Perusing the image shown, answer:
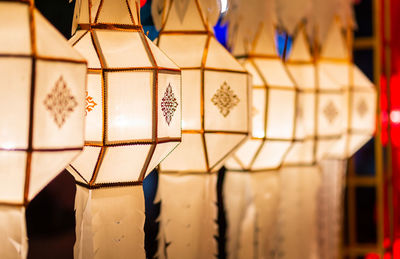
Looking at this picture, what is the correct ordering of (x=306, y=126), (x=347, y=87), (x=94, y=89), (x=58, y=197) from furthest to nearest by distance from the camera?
(x=347, y=87)
(x=306, y=126)
(x=58, y=197)
(x=94, y=89)

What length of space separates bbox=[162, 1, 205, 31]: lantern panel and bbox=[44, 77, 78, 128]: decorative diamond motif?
2.18ft

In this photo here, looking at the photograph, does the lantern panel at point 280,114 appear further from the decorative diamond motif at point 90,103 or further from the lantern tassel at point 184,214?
the decorative diamond motif at point 90,103

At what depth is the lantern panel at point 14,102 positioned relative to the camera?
2.88ft

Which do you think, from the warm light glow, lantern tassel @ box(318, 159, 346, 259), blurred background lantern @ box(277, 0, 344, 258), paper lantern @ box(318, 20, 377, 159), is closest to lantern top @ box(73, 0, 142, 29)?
blurred background lantern @ box(277, 0, 344, 258)

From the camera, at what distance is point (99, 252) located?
123 centimetres

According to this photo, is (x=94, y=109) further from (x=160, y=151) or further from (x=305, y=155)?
(x=305, y=155)

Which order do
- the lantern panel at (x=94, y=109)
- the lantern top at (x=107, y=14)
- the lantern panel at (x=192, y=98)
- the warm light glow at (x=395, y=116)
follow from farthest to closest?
the warm light glow at (x=395, y=116)
the lantern panel at (x=192, y=98)
the lantern top at (x=107, y=14)
the lantern panel at (x=94, y=109)

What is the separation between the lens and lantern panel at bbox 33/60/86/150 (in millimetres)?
913

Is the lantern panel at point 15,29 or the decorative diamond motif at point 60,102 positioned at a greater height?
the lantern panel at point 15,29

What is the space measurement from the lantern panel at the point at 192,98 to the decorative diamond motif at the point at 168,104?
8.1 inches

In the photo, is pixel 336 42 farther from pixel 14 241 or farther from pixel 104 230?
pixel 14 241

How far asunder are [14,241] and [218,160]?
731mm

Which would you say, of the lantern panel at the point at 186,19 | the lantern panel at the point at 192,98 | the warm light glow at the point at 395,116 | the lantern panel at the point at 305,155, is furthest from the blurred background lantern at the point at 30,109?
the warm light glow at the point at 395,116

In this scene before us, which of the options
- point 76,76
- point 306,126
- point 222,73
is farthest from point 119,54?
point 306,126
